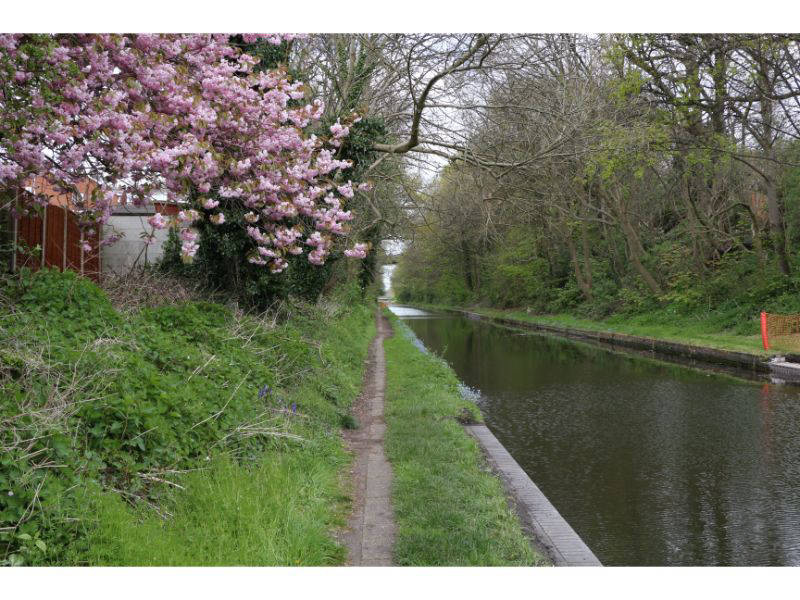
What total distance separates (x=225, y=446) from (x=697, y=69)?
14.4 meters

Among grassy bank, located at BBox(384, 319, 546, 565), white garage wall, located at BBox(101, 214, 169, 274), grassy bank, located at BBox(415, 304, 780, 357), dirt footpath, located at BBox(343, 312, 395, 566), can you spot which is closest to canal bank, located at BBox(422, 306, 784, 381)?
grassy bank, located at BBox(415, 304, 780, 357)

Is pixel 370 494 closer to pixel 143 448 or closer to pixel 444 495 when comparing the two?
pixel 444 495

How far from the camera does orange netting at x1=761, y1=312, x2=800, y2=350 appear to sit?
15477mm

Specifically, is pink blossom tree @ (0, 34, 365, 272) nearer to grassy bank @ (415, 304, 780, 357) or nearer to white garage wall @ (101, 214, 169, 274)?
white garage wall @ (101, 214, 169, 274)

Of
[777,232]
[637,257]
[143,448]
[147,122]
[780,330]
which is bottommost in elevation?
[143,448]

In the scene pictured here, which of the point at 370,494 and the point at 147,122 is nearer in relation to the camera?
the point at 370,494

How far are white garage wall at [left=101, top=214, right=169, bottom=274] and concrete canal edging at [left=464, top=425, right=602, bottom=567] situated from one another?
6.40 metres

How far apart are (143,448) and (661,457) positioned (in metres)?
6.06

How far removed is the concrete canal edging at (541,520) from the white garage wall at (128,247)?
6403 millimetres

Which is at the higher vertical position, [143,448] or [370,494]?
[143,448]

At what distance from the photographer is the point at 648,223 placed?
101ft

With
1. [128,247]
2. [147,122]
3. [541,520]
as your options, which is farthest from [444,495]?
[128,247]

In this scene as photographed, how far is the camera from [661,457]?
25.6 ft

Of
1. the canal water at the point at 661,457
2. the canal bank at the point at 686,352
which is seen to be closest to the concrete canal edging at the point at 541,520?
the canal water at the point at 661,457
